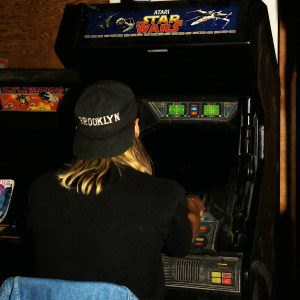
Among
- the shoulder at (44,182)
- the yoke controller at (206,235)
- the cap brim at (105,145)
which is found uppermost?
the cap brim at (105,145)

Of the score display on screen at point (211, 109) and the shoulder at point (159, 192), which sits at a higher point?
the shoulder at point (159, 192)

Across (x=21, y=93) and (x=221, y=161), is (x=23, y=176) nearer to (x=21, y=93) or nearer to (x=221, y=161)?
(x=21, y=93)

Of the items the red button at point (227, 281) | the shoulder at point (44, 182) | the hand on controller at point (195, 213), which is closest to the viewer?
the shoulder at point (44, 182)

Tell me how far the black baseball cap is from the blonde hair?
0.04 metres

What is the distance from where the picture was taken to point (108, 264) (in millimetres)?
1414

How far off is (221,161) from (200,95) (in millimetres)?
367

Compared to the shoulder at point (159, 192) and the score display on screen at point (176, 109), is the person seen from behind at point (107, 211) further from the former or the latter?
the score display on screen at point (176, 109)

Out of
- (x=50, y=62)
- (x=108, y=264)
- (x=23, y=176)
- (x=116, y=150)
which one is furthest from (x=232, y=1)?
(x=23, y=176)

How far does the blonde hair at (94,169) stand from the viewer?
1453 mm

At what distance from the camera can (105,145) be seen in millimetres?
1496

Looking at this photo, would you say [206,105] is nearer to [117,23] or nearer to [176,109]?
[176,109]
